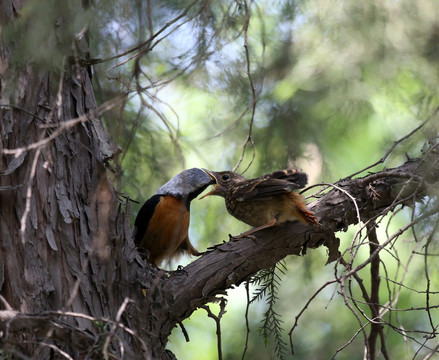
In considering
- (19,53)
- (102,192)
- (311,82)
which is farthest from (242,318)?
(19,53)

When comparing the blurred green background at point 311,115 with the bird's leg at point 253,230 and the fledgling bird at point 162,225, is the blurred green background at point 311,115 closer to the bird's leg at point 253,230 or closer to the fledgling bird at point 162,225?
the fledgling bird at point 162,225

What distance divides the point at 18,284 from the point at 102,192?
53cm

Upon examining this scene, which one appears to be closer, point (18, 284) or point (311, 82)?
point (18, 284)

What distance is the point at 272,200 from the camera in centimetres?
304

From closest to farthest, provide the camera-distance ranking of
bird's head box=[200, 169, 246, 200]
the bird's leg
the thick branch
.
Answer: the thick branch → the bird's leg → bird's head box=[200, 169, 246, 200]

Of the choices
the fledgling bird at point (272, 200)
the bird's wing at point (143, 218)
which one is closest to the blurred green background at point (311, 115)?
the bird's wing at point (143, 218)

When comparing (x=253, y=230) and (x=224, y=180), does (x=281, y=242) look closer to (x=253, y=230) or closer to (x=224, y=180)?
(x=253, y=230)

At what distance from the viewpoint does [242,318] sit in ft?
16.1

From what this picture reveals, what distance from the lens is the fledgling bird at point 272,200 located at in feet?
9.71

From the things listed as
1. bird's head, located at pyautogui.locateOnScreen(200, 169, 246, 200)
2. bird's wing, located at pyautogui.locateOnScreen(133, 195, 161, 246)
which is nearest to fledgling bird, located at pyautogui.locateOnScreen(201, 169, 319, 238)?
bird's head, located at pyautogui.locateOnScreen(200, 169, 246, 200)

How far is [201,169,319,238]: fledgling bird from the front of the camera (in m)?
2.96

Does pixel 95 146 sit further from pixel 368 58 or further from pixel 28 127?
pixel 368 58

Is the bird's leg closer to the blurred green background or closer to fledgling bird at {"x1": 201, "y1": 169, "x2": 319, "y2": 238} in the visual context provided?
fledgling bird at {"x1": 201, "y1": 169, "x2": 319, "y2": 238}

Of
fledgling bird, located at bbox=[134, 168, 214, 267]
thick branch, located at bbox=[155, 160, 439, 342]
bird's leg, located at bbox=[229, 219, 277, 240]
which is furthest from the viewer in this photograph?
fledgling bird, located at bbox=[134, 168, 214, 267]
